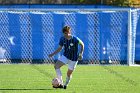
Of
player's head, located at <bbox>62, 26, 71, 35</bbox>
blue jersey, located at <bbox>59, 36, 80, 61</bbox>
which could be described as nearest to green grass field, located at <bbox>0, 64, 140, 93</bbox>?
blue jersey, located at <bbox>59, 36, 80, 61</bbox>

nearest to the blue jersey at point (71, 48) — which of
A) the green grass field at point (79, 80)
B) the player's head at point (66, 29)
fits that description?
the player's head at point (66, 29)

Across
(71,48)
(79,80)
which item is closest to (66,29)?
(71,48)

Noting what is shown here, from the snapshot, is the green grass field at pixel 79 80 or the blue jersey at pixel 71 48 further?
the blue jersey at pixel 71 48

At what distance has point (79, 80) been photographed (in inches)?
622

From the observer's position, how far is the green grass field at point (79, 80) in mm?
13359

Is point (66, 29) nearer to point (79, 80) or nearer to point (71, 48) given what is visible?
point (71, 48)

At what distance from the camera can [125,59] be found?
74.8ft

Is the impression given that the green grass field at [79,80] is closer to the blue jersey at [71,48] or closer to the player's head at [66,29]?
the blue jersey at [71,48]

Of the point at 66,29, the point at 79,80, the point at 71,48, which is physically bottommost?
the point at 79,80

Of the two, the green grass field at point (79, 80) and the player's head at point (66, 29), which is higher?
the player's head at point (66, 29)

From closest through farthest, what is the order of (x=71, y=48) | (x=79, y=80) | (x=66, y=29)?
(x=66, y=29) → (x=71, y=48) → (x=79, y=80)

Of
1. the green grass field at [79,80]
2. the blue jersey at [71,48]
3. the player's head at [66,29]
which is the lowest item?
the green grass field at [79,80]

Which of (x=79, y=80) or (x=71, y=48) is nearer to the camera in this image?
(x=71, y=48)

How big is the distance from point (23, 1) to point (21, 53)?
22.1ft
